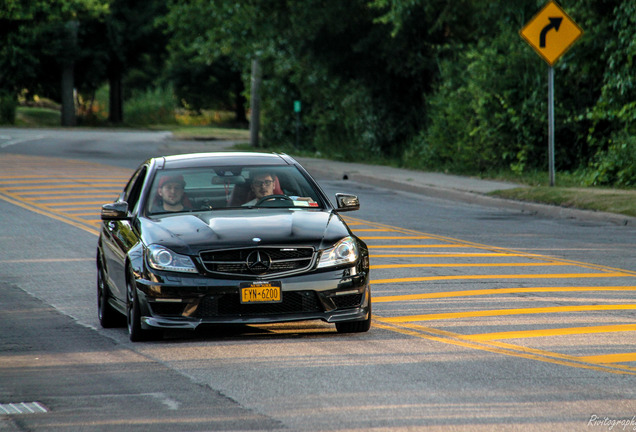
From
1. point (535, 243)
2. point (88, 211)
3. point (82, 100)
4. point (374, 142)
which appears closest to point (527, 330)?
point (535, 243)

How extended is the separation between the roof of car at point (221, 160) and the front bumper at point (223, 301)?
1.71 meters

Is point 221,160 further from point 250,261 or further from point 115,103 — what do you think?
point 115,103

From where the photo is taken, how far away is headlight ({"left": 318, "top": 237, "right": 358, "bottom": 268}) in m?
8.88

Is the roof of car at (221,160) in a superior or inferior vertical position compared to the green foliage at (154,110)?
superior

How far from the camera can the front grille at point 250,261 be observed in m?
8.70

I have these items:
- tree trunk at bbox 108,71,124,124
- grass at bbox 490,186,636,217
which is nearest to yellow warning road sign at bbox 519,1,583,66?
grass at bbox 490,186,636,217

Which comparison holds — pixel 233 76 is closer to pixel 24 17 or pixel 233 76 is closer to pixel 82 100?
pixel 82 100

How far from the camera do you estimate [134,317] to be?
29.3ft

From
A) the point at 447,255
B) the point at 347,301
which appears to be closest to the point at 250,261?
the point at 347,301

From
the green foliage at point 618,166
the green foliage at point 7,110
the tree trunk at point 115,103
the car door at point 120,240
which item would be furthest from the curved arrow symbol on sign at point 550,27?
the tree trunk at point 115,103

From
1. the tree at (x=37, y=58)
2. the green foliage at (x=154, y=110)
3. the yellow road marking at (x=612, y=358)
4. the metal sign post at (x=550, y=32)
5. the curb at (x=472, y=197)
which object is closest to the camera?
the yellow road marking at (x=612, y=358)

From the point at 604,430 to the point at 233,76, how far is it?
79.0 meters

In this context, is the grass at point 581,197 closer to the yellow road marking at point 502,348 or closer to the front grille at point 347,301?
the yellow road marking at point 502,348

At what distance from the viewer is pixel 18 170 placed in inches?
1177
